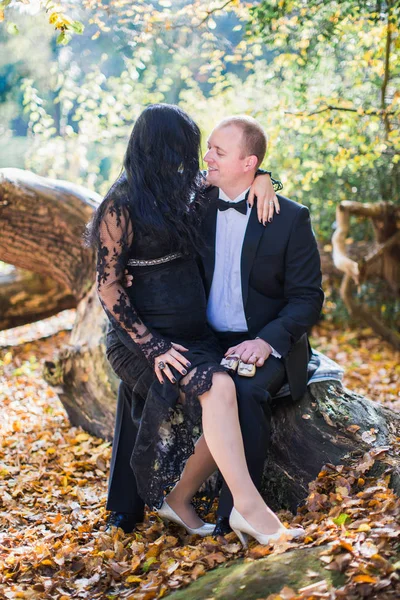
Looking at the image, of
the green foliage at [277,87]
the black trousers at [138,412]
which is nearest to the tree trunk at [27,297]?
the green foliage at [277,87]

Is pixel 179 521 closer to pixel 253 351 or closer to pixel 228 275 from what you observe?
pixel 253 351

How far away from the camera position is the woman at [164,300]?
9.71 feet

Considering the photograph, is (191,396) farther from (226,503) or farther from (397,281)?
(397,281)

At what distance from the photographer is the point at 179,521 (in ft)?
10.2

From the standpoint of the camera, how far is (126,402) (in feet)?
11.1

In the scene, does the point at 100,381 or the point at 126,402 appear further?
the point at 100,381

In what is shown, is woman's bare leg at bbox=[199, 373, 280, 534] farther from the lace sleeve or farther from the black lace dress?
the lace sleeve

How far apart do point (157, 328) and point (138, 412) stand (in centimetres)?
42

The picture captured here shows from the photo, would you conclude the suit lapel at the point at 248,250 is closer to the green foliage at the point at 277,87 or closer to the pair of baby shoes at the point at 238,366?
the pair of baby shoes at the point at 238,366

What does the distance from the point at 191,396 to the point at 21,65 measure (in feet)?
36.2

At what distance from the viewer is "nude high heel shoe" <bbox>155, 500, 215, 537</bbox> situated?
121 inches

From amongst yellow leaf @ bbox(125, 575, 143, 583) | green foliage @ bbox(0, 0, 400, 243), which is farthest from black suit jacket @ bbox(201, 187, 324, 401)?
green foliage @ bbox(0, 0, 400, 243)

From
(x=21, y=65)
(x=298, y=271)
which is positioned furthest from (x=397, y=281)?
(x=21, y=65)

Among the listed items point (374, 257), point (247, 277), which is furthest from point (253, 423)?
point (374, 257)
